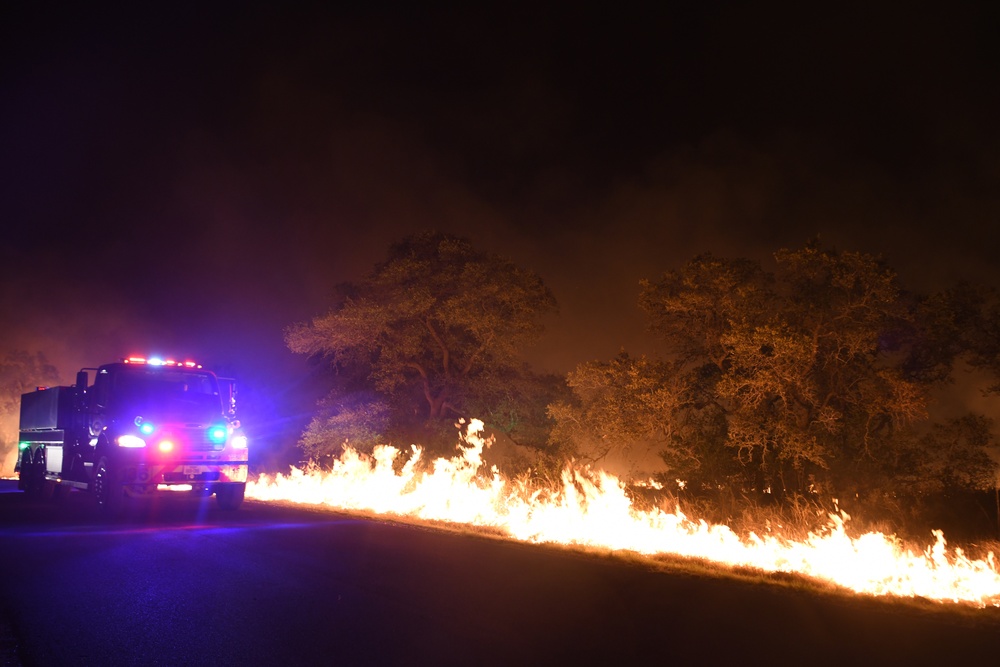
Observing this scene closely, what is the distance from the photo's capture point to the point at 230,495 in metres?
19.1

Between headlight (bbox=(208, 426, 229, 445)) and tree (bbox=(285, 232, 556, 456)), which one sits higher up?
tree (bbox=(285, 232, 556, 456))

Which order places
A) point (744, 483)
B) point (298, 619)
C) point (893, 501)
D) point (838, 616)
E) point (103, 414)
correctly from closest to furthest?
point (298, 619)
point (838, 616)
point (893, 501)
point (744, 483)
point (103, 414)

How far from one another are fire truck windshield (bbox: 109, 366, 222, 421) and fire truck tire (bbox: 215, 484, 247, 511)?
5.32ft

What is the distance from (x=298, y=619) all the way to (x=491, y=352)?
63.7ft

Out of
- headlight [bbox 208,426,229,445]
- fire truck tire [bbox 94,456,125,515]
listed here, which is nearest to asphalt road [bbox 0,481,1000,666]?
fire truck tire [bbox 94,456,125,515]

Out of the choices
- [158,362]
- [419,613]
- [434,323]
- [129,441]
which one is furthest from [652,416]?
[434,323]

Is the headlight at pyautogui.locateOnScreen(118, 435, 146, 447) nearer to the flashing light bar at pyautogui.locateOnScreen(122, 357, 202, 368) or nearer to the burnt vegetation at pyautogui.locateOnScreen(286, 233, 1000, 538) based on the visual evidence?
the flashing light bar at pyautogui.locateOnScreen(122, 357, 202, 368)

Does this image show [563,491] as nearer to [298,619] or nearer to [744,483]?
[744,483]

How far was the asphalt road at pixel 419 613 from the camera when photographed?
21.2ft

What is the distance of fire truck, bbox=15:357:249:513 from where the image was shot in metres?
17.7

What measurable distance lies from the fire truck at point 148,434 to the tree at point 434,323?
7.13 metres

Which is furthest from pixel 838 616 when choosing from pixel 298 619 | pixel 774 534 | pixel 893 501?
pixel 893 501

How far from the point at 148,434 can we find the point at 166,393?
4.97 ft

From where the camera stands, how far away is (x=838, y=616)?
26.2 feet
